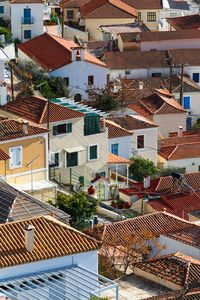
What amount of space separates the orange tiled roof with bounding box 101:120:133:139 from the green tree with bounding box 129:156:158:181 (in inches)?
68.7

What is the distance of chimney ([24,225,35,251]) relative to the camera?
36.2 meters

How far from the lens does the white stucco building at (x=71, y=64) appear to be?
7612cm

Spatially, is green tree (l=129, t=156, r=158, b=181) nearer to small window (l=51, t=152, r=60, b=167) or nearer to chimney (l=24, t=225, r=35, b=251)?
small window (l=51, t=152, r=60, b=167)

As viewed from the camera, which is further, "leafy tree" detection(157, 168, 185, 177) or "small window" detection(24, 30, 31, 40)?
"small window" detection(24, 30, 31, 40)

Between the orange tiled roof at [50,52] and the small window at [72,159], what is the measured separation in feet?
57.3

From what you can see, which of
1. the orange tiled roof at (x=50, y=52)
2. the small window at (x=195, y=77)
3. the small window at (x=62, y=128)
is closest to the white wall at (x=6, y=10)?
the orange tiled roof at (x=50, y=52)

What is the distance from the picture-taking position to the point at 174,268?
4094cm

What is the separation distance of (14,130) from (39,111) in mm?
6605

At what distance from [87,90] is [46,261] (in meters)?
40.2

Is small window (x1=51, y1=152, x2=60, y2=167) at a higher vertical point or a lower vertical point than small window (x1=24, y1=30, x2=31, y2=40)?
lower

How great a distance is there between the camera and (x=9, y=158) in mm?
51812

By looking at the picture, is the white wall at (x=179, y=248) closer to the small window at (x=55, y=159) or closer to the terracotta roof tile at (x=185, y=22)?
the small window at (x=55, y=159)

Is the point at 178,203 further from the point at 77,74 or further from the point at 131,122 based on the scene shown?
the point at 77,74

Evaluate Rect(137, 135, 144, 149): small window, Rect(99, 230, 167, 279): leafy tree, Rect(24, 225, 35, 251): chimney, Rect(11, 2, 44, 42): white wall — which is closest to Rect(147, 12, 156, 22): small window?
Rect(11, 2, 44, 42): white wall
